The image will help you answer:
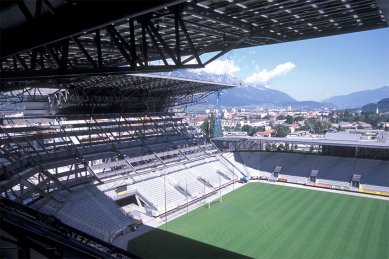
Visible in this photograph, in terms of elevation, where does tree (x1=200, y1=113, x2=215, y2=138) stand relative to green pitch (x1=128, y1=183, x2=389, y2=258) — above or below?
above

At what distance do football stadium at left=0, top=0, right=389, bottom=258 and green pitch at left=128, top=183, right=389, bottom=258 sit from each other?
0.41 ft

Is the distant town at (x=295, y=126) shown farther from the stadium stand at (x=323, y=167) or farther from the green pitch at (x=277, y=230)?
the green pitch at (x=277, y=230)

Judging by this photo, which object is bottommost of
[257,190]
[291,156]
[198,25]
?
[257,190]

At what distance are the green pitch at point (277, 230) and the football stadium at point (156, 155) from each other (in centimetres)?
13

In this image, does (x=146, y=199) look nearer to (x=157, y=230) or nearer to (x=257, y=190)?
(x=157, y=230)

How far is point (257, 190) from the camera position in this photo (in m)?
32.3

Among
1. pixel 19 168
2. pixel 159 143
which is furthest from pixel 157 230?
pixel 159 143

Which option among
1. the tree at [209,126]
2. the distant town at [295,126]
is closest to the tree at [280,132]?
the distant town at [295,126]

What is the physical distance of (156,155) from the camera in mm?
32156

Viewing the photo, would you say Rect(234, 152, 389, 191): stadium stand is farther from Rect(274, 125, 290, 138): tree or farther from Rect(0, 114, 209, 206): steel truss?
Rect(274, 125, 290, 138): tree

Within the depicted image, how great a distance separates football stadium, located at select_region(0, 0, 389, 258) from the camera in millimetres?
6672

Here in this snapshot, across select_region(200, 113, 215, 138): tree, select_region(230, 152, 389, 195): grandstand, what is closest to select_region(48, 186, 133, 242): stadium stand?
select_region(230, 152, 389, 195): grandstand

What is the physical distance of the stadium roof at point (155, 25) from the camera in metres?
5.20

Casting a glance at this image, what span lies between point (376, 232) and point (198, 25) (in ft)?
62.8
